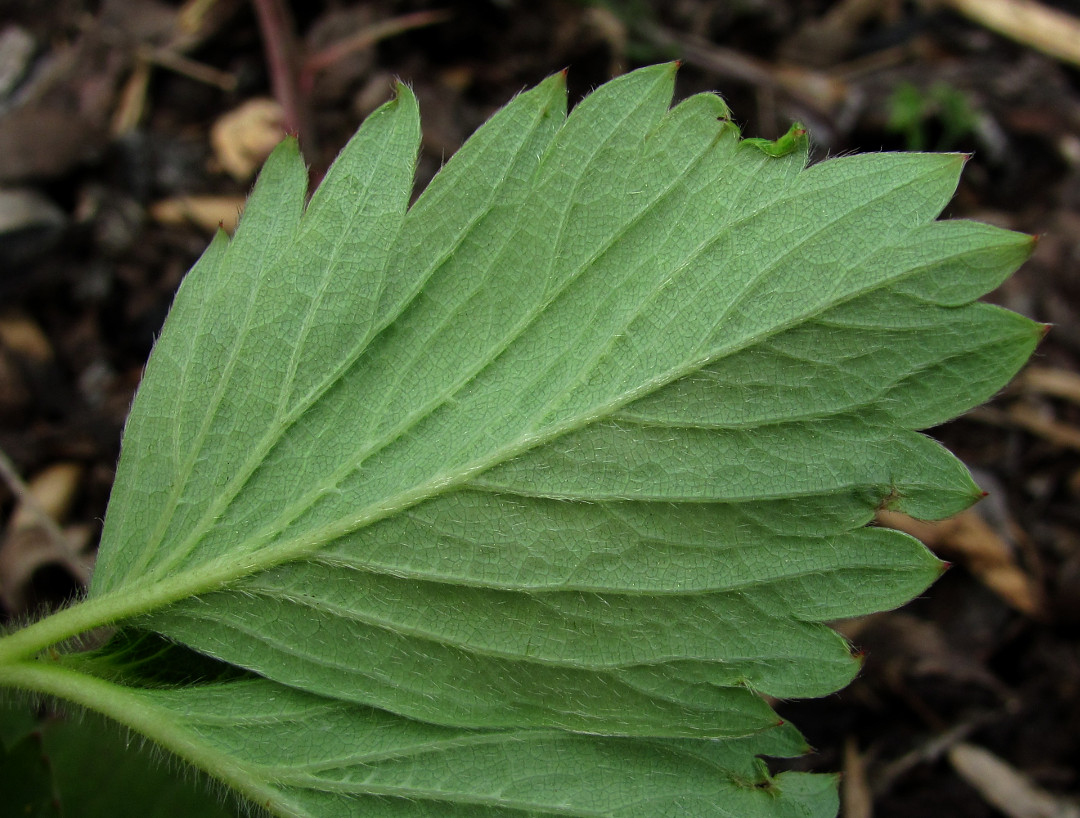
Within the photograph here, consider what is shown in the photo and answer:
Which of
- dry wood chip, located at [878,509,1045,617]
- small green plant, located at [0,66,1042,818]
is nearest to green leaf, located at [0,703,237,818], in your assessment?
small green plant, located at [0,66,1042,818]

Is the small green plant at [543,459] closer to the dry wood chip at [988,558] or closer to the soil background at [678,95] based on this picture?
the soil background at [678,95]

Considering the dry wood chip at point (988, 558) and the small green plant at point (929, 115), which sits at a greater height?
the small green plant at point (929, 115)

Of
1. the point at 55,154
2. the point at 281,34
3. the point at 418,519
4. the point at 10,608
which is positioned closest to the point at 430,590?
the point at 418,519

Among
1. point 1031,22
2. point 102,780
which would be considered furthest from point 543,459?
point 1031,22

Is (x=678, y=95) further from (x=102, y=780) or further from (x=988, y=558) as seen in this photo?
(x=102, y=780)

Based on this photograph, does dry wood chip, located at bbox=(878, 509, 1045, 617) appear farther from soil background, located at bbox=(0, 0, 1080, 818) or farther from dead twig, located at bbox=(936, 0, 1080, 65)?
dead twig, located at bbox=(936, 0, 1080, 65)

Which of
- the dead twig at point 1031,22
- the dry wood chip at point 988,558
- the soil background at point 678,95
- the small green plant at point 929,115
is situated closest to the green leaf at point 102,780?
the soil background at point 678,95
